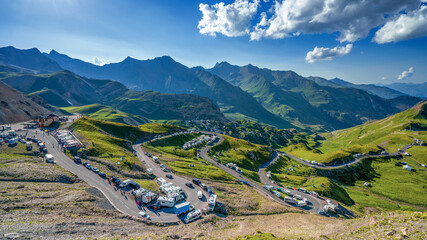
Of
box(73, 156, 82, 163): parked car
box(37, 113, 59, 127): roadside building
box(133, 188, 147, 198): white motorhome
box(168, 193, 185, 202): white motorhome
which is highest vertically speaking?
box(37, 113, 59, 127): roadside building

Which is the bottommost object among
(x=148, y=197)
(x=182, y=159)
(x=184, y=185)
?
(x=182, y=159)

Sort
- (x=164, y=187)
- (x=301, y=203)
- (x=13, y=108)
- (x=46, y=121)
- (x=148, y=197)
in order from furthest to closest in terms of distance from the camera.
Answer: (x=13, y=108) → (x=46, y=121) → (x=301, y=203) → (x=164, y=187) → (x=148, y=197)

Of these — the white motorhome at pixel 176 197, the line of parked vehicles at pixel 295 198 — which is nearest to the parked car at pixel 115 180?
the white motorhome at pixel 176 197

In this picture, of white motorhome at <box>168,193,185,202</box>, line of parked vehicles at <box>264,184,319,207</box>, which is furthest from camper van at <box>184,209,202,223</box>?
line of parked vehicles at <box>264,184,319,207</box>

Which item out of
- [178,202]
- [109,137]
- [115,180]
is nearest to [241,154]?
[109,137]

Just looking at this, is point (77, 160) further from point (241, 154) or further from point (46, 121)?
point (241, 154)

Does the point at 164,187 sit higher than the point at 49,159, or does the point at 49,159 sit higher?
the point at 49,159

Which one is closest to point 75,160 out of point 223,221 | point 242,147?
point 223,221

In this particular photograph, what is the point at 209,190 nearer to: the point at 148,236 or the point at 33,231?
the point at 148,236

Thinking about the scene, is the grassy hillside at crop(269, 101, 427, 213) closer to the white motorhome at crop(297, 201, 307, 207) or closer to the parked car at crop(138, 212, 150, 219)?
the white motorhome at crop(297, 201, 307, 207)
